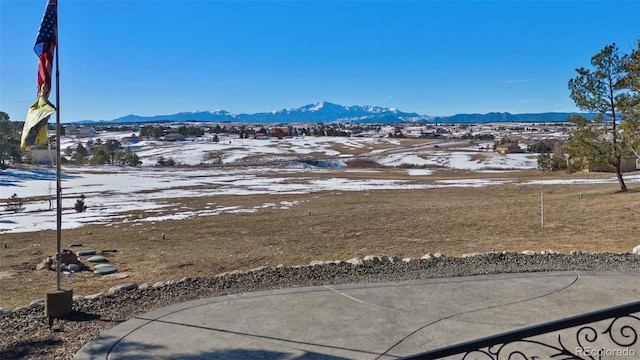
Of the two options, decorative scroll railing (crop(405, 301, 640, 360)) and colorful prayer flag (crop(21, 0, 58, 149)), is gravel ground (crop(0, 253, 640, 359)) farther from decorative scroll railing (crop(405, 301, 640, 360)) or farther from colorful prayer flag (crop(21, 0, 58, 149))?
decorative scroll railing (crop(405, 301, 640, 360))

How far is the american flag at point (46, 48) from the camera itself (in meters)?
6.18

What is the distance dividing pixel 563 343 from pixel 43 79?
7304mm

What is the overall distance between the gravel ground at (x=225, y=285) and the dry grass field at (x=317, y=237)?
11.2 feet

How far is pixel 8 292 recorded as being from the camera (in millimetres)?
11070

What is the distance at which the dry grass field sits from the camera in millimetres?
12977

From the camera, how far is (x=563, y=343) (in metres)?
5.20

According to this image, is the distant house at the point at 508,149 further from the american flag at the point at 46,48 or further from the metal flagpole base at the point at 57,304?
the american flag at the point at 46,48

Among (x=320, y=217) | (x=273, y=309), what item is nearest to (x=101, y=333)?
(x=273, y=309)

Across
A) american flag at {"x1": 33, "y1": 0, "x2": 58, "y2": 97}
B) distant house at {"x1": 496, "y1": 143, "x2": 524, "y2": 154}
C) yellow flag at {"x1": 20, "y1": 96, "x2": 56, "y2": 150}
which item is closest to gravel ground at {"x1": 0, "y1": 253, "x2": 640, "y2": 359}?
yellow flag at {"x1": 20, "y1": 96, "x2": 56, "y2": 150}

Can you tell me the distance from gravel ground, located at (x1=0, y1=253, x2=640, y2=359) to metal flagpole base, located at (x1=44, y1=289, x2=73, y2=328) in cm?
10

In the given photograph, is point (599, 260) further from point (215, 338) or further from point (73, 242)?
point (73, 242)

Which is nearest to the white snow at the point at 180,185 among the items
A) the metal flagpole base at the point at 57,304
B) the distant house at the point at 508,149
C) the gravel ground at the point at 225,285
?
the distant house at the point at 508,149

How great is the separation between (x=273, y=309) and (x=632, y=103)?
74.7 ft

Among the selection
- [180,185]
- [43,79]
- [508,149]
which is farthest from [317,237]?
[508,149]
